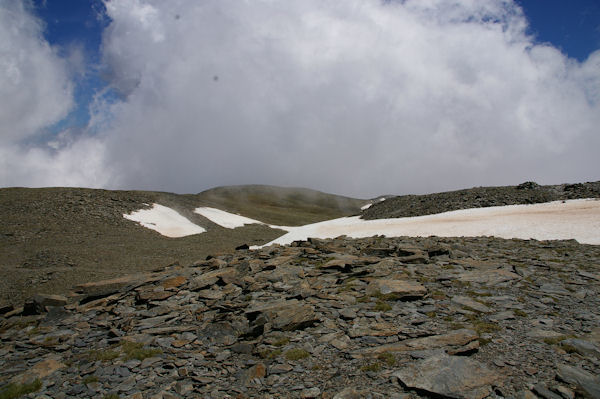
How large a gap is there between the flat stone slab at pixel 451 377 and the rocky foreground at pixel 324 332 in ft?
0.11

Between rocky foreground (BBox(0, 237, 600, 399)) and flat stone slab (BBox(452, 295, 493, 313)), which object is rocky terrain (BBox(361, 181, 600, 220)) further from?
flat stone slab (BBox(452, 295, 493, 313))

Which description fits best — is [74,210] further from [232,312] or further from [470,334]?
[470,334]

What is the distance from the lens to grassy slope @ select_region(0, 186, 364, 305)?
73.8 feet

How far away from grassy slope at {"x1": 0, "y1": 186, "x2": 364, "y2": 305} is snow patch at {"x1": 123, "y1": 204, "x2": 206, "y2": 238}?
5.69 feet

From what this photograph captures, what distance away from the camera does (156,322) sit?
11625 millimetres

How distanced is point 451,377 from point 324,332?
3.61 meters

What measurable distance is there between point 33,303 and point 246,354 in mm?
11220

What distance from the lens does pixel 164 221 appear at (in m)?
49.8

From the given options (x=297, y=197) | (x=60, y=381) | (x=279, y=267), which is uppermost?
(x=297, y=197)

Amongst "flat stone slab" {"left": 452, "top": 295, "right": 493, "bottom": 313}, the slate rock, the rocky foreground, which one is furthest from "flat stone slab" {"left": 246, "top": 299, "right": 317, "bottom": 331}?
the slate rock

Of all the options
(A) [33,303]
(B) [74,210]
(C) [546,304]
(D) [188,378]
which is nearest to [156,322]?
(D) [188,378]

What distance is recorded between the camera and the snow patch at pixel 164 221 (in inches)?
1816

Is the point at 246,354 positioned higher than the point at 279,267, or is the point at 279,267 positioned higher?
the point at 279,267

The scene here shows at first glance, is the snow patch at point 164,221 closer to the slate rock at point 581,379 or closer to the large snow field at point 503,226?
the large snow field at point 503,226
